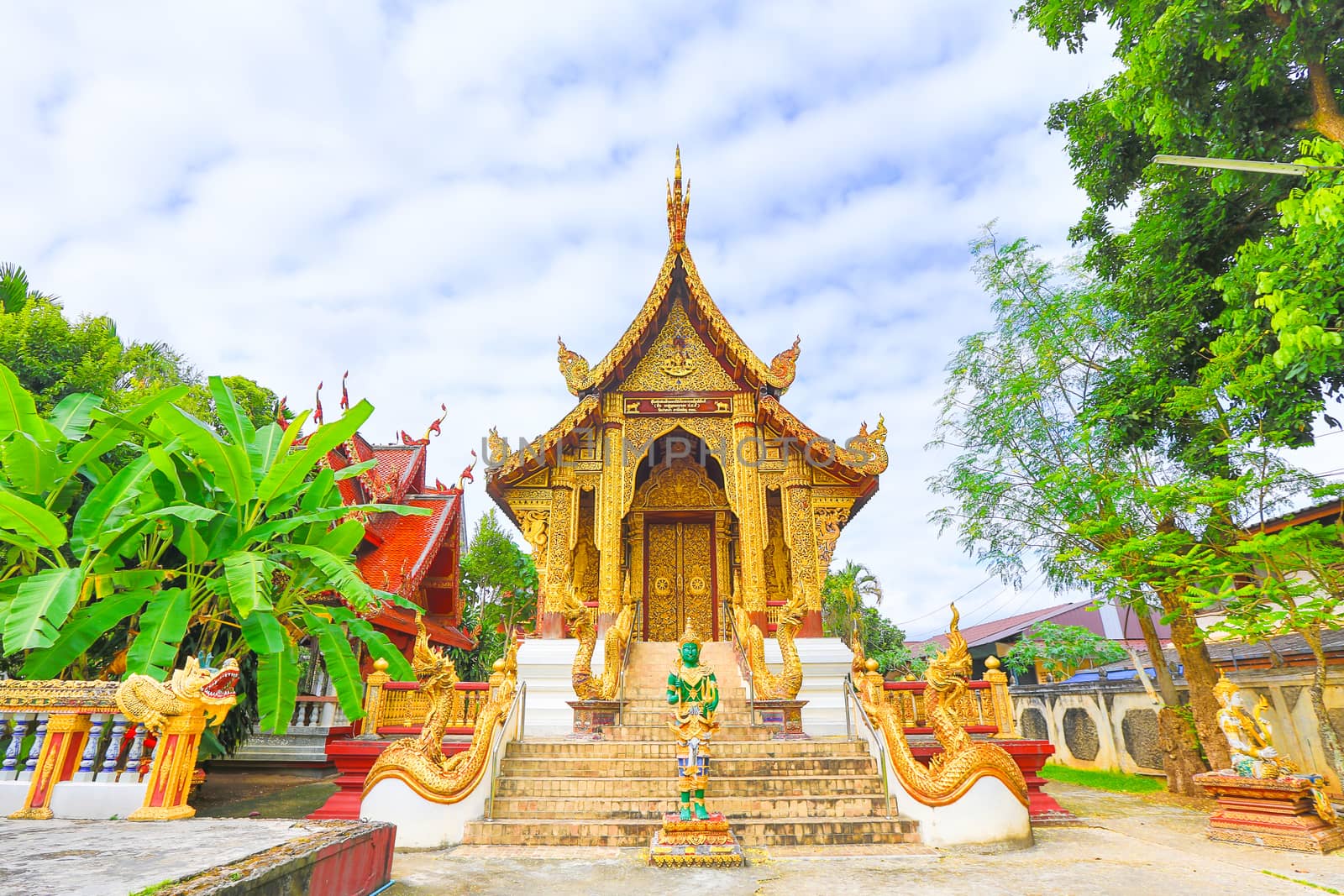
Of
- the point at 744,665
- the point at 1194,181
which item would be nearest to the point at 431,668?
the point at 744,665

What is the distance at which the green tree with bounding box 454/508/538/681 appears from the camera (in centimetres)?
2522

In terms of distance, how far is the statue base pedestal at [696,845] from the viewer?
15.5 ft

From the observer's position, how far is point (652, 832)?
5.54 meters

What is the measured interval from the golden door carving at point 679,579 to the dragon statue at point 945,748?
5.73 metres

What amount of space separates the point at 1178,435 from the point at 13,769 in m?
11.2

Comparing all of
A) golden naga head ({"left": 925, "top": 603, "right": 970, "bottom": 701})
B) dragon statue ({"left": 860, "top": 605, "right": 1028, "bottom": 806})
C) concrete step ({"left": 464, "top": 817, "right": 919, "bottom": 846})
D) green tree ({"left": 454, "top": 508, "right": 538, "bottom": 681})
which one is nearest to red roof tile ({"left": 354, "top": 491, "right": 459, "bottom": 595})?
concrete step ({"left": 464, "top": 817, "right": 919, "bottom": 846})

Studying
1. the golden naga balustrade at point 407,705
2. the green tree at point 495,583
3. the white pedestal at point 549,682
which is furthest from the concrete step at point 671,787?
the green tree at point 495,583

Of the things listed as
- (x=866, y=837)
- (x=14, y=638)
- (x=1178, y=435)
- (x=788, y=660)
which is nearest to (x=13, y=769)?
(x=14, y=638)

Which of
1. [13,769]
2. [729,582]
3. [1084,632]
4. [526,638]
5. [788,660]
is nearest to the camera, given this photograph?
[13,769]

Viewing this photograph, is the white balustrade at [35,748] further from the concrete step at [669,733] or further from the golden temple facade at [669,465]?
the golden temple facade at [669,465]

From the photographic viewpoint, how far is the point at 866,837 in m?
5.59

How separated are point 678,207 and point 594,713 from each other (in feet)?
26.6

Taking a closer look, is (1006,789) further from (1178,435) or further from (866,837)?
(1178,435)

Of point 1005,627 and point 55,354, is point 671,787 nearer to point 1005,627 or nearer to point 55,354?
point 55,354
